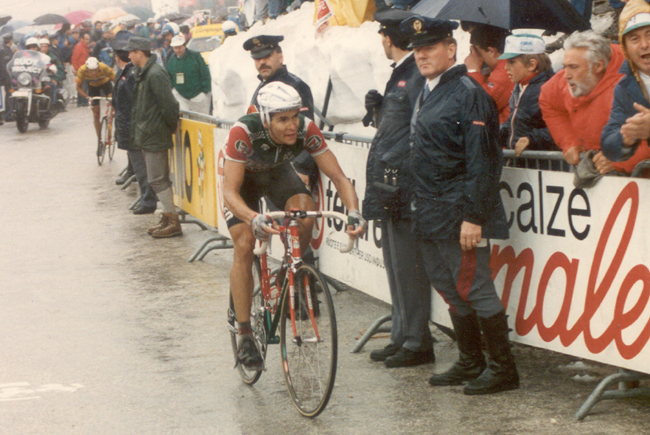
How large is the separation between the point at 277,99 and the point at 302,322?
4.25 ft

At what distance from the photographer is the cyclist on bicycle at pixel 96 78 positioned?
17.5m

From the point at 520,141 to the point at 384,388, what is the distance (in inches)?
68.9

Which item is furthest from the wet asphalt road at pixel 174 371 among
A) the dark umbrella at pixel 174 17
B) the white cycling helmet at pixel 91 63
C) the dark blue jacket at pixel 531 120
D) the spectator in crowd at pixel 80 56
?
the dark umbrella at pixel 174 17

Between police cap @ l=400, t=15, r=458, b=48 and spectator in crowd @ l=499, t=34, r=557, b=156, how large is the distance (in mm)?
781

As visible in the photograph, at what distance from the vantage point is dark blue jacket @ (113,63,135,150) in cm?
1240

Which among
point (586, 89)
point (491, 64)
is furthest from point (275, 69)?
point (586, 89)

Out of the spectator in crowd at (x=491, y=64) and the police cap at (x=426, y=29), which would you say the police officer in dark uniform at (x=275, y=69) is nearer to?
the spectator in crowd at (x=491, y=64)

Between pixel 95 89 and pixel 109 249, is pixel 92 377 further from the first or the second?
pixel 95 89

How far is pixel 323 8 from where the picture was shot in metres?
13.6

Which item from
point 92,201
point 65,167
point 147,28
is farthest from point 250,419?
point 147,28

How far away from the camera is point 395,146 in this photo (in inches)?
238

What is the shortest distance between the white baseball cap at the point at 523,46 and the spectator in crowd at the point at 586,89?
554 mm

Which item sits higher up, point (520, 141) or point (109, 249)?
point (520, 141)

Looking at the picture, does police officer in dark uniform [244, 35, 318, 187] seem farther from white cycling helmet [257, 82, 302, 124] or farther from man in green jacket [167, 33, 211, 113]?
man in green jacket [167, 33, 211, 113]
